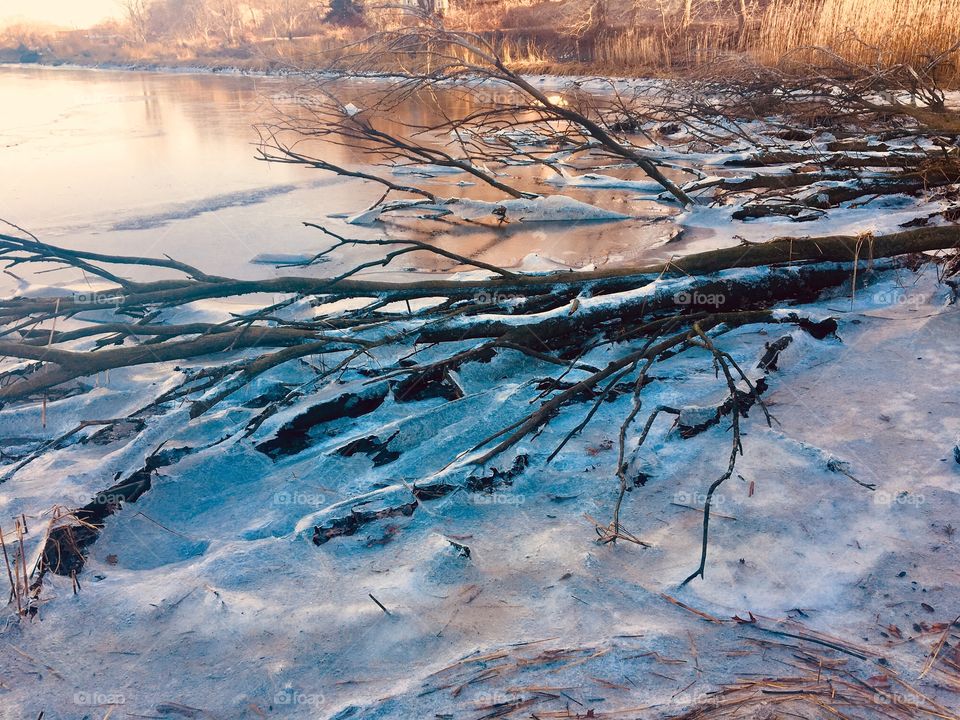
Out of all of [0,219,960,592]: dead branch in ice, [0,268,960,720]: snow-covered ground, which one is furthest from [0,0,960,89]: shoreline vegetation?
[0,268,960,720]: snow-covered ground

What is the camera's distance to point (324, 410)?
217 cm

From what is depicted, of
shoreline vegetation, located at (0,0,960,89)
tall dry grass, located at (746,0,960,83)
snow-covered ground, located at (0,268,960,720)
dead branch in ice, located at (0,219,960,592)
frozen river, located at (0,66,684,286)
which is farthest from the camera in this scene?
tall dry grass, located at (746,0,960,83)

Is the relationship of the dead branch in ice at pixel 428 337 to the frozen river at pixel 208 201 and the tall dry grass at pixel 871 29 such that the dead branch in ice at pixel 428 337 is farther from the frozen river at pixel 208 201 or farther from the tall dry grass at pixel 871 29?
the tall dry grass at pixel 871 29

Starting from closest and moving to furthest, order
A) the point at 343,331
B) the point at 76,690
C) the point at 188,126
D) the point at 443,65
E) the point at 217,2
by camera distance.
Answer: the point at 76,690
the point at 343,331
the point at 443,65
the point at 188,126
the point at 217,2

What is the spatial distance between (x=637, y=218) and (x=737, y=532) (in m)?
3.50

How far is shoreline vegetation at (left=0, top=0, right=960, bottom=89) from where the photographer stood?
17.4ft

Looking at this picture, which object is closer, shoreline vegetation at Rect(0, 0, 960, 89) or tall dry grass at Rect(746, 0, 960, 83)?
shoreline vegetation at Rect(0, 0, 960, 89)

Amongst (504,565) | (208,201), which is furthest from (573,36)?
(504,565)

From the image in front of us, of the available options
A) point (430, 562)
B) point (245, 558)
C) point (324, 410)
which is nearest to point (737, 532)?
point (430, 562)

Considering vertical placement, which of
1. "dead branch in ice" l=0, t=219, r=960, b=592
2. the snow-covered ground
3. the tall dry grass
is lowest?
the snow-covered ground

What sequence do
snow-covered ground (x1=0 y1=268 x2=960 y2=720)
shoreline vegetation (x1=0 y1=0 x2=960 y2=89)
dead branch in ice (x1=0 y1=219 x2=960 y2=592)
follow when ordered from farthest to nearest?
Result: 1. shoreline vegetation (x1=0 y1=0 x2=960 y2=89)
2. dead branch in ice (x1=0 y1=219 x2=960 y2=592)
3. snow-covered ground (x1=0 y1=268 x2=960 y2=720)

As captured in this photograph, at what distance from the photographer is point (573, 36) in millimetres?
16406

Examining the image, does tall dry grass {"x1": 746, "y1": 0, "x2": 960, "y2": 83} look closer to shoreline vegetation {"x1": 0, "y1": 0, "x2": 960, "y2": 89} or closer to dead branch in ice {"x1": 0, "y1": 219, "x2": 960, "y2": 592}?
shoreline vegetation {"x1": 0, "y1": 0, "x2": 960, "y2": 89}

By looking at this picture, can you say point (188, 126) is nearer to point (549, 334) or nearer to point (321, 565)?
point (549, 334)
